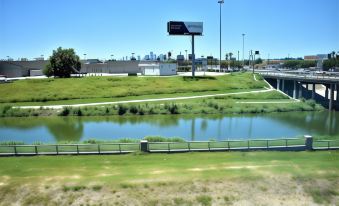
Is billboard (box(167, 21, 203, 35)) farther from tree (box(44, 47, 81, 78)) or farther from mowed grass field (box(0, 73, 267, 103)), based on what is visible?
tree (box(44, 47, 81, 78))

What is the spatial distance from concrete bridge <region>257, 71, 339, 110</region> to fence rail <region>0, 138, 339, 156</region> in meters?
40.7

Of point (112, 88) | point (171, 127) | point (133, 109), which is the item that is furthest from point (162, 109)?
point (112, 88)

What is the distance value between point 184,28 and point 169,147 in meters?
68.2

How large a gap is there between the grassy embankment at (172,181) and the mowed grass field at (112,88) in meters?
45.0

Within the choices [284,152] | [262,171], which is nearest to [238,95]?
[284,152]

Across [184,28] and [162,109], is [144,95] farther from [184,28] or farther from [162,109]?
[184,28]

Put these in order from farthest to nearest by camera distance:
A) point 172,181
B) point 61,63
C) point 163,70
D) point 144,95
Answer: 1. point 163,70
2. point 61,63
3. point 144,95
4. point 172,181

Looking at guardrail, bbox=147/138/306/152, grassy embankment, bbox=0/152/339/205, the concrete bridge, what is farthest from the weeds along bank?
grassy embankment, bbox=0/152/339/205

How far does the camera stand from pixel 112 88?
7469 centimetres

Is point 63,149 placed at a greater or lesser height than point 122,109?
greater

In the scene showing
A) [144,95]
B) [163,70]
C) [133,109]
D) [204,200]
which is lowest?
[133,109]

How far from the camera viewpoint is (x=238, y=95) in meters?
70.7

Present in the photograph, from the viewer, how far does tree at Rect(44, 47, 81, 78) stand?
96.5 meters

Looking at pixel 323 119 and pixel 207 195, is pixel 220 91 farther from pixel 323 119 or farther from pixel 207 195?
pixel 207 195
